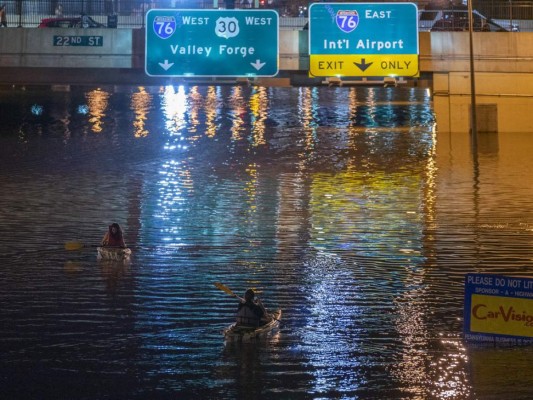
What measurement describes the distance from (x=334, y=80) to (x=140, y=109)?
18.4 metres

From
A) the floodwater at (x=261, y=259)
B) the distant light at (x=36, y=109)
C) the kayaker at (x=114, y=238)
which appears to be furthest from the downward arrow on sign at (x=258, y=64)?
the distant light at (x=36, y=109)

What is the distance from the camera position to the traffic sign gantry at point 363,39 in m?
27.4

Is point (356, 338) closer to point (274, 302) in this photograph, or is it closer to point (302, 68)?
point (274, 302)

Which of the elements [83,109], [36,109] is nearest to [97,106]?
[83,109]

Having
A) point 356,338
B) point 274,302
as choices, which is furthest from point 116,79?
point 356,338

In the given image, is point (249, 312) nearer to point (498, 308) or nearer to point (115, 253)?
point (498, 308)

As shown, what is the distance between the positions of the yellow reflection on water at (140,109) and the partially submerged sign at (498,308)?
27850mm

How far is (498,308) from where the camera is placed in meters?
9.27

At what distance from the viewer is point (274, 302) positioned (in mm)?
11430

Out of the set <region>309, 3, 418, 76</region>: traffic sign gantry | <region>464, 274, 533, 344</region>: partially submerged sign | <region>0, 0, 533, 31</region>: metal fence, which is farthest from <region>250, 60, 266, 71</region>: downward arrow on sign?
<region>464, 274, 533, 344</region>: partially submerged sign

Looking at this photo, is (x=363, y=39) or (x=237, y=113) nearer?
(x=363, y=39)

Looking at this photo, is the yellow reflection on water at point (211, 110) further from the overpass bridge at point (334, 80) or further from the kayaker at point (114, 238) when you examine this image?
the kayaker at point (114, 238)

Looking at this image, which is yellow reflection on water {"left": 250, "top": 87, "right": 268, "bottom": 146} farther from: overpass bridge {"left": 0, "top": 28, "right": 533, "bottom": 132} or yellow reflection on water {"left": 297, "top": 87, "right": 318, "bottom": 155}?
overpass bridge {"left": 0, "top": 28, "right": 533, "bottom": 132}

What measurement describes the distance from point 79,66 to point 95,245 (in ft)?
43.3
